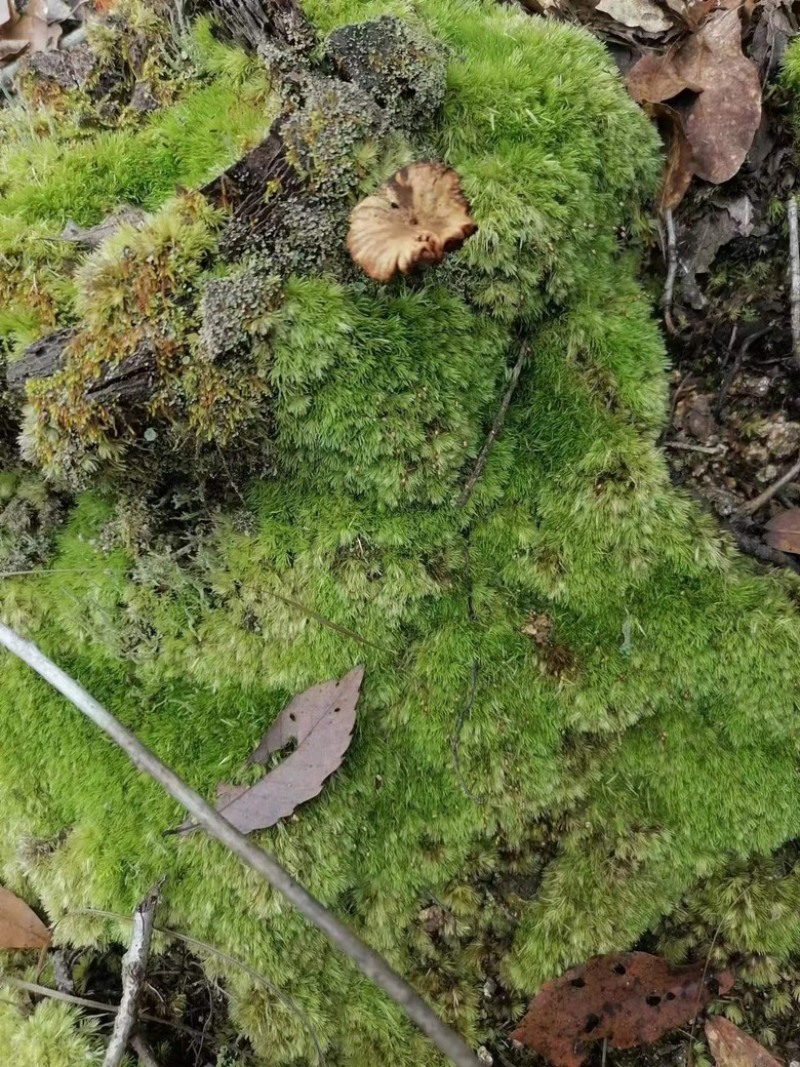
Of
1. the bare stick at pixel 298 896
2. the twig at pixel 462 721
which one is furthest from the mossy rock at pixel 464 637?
the bare stick at pixel 298 896

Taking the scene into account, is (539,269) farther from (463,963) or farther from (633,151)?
(463,963)

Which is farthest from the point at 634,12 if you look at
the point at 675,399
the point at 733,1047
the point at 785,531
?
the point at 733,1047

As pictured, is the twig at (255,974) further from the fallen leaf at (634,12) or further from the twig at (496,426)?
the fallen leaf at (634,12)

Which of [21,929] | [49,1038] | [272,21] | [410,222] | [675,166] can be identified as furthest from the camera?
[675,166]

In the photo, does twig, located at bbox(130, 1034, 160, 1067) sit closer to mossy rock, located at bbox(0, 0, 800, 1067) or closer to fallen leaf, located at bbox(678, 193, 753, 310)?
mossy rock, located at bbox(0, 0, 800, 1067)

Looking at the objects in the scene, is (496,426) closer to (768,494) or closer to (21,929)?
(768,494)

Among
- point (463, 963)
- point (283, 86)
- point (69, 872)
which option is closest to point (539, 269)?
point (283, 86)
